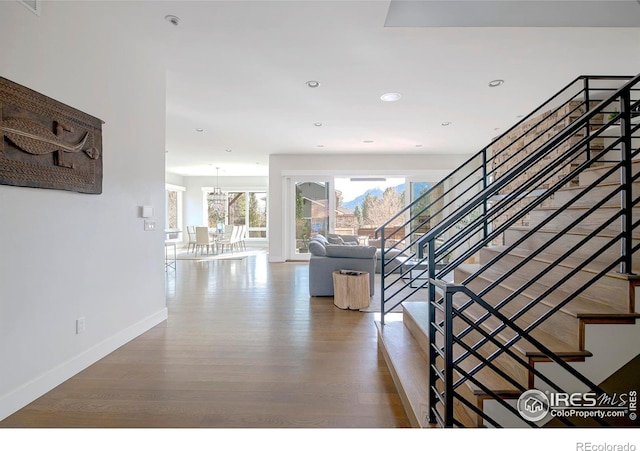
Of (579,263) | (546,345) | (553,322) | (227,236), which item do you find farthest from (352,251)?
(227,236)

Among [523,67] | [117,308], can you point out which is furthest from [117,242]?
[523,67]

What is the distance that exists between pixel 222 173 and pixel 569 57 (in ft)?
33.3

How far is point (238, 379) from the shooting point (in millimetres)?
2148

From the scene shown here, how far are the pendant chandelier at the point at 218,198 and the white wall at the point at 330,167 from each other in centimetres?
372

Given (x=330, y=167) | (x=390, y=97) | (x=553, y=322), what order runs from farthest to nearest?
(x=330, y=167) < (x=390, y=97) < (x=553, y=322)

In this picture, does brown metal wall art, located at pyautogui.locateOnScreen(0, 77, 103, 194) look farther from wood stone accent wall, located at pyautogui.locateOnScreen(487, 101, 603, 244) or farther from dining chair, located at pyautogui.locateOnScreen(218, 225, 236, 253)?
dining chair, located at pyautogui.locateOnScreen(218, 225, 236, 253)

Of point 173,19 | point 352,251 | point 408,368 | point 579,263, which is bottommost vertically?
point 408,368

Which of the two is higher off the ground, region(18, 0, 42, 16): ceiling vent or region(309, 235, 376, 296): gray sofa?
region(18, 0, 42, 16): ceiling vent

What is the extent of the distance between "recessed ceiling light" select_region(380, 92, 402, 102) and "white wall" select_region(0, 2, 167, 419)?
109 inches

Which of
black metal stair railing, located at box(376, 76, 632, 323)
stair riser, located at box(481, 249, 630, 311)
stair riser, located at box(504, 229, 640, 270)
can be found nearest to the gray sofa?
black metal stair railing, located at box(376, 76, 632, 323)

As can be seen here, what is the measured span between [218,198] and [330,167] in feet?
16.5

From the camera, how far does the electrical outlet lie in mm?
2230

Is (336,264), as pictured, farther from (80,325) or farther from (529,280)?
(80,325)

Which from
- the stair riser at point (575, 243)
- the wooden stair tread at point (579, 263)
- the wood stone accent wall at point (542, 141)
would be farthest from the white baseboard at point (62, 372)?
the wood stone accent wall at point (542, 141)
